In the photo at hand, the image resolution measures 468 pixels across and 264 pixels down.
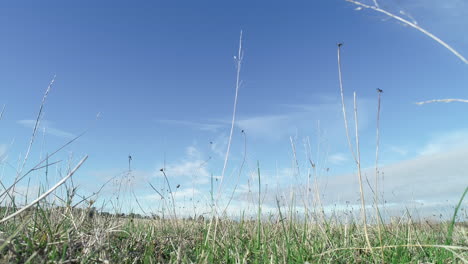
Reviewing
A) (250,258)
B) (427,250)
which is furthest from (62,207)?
(427,250)

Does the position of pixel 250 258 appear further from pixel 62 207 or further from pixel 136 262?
pixel 62 207

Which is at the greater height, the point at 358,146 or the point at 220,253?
the point at 358,146

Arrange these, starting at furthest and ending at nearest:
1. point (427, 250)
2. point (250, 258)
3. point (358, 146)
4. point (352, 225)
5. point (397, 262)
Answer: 1. point (352, 225)
2. point (427, 250)
3. point (250, 258)
4. point (397, 262)
5. point (358, 146)

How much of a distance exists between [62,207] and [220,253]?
159 cm

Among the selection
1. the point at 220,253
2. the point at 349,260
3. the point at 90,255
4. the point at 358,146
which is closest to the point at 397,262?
the point at 349,260

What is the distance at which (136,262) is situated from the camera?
2.53 metres

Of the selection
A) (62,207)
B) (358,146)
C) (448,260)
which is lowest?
(448,260)

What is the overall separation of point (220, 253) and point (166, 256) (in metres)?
0.46

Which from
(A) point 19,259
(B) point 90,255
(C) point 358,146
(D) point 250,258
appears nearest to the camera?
(A) point 19,259

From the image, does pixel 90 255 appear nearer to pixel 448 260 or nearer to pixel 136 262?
pixel 136 262

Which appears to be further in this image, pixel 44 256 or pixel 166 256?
pixel 166 256

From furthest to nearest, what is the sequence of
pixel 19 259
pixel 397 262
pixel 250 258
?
pixel 250 258 → pixel 397 262 → pixel 19 259

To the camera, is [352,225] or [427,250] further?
[352,225]

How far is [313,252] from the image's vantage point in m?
2.93
